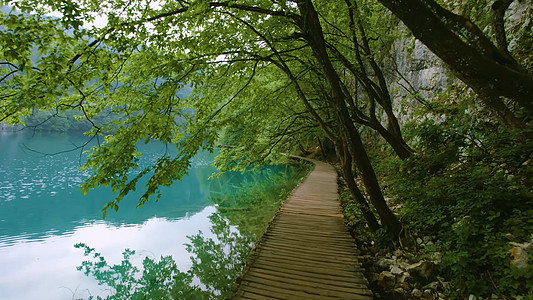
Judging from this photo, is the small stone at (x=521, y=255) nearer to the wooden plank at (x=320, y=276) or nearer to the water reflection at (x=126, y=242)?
the wooden plank at (x=320, y=276)

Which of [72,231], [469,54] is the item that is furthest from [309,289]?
[72,231]

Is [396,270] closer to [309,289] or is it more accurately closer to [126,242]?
[309,289]

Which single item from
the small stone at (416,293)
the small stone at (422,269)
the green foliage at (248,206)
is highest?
the small stone at (422,269)

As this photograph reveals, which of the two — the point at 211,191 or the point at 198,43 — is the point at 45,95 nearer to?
the point at 198,43

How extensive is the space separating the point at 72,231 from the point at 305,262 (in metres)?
11.9

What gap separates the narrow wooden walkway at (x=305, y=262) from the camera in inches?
150

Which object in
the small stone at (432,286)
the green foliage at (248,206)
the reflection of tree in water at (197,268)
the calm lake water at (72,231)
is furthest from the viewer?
the green foliage at (248,206)

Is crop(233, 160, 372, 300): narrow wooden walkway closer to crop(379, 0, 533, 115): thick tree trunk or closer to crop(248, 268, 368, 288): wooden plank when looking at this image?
crop(248, 268, 368, 288): wooden plank

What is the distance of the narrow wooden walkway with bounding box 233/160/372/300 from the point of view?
380cm

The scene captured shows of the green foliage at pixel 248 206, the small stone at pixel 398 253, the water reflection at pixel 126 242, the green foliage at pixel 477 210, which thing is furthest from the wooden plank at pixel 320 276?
the green foliage at pixel 248 206

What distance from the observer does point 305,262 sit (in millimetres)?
4664

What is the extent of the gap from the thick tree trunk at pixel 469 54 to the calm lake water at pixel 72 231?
170 inches

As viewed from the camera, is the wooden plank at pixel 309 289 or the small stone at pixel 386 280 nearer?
the wooden plank at pixel 309 289

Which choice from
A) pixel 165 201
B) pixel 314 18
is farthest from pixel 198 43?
pixel 165 201
